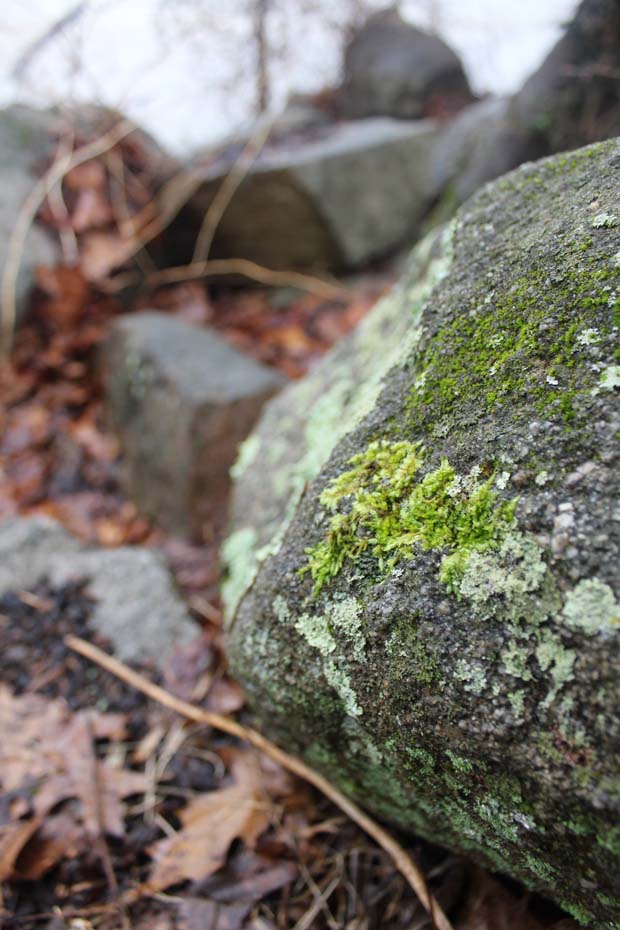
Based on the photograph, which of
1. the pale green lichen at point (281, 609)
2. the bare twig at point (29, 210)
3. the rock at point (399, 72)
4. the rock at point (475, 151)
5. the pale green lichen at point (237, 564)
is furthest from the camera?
the rock at point (399, 72)

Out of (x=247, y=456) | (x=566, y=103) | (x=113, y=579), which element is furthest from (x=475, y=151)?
(x=113, y=579)

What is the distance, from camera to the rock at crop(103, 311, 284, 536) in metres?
2.96

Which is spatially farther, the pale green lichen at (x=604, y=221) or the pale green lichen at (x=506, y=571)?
the pale green lichen at (x=604, y=221)

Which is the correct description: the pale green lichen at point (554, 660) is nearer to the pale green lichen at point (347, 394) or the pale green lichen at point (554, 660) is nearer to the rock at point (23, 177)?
the pale green lichen at point (347, 394)

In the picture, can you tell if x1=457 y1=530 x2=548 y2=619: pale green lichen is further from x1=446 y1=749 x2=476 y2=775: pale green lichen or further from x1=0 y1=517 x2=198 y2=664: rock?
x1=0 y1=517 x2=198 y2=664: rock

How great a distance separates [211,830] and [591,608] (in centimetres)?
122

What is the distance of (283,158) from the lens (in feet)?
14.6

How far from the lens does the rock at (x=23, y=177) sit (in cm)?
406

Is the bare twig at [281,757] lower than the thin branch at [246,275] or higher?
lower

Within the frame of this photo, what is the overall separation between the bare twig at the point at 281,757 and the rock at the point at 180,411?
2.84 feet

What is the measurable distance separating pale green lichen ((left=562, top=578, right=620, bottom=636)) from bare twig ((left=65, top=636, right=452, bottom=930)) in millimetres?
836

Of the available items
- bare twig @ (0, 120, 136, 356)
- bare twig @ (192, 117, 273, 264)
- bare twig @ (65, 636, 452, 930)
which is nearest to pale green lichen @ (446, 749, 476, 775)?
bare twig @ (65, 636, 452, 930)

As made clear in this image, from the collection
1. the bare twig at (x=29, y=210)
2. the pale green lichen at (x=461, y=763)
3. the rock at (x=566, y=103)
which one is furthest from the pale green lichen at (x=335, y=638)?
the bare twig at (x=29, y=210)

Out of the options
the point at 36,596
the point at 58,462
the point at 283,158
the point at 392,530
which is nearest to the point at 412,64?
the point at 283,158
